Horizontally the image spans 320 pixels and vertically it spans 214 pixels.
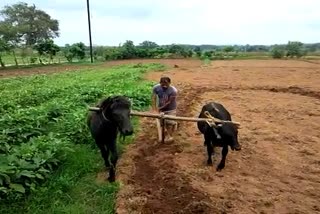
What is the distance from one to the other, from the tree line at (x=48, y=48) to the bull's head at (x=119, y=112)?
38.4 metres

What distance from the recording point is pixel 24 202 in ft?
21.4

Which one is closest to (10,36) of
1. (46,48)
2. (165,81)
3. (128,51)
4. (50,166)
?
(46,48)

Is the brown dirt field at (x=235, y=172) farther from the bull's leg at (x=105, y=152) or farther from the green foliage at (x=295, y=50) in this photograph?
the green foliage at (x=295, y=50)

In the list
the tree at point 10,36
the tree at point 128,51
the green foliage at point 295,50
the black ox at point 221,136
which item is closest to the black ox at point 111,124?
the black ox at point 221,136

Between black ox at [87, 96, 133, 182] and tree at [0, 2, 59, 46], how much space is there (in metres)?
57.2

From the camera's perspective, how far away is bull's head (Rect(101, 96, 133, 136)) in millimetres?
6699

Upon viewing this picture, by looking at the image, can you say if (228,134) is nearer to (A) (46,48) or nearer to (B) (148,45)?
(A) (46,48)

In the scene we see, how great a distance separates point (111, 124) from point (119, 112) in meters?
0.66

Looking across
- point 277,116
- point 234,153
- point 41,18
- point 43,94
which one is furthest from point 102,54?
point 234,153

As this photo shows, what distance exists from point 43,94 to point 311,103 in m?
10.7

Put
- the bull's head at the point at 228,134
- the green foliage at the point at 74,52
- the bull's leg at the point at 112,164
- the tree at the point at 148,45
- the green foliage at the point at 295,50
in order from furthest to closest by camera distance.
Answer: the tree at the point at 148,45 → the green foliage at the point at 295,50 → the green foliage at the point at 74,52 → the bull's head at the point at 228,134 → the bull's leg at the point at 112,164

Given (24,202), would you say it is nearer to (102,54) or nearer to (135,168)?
(135,168)

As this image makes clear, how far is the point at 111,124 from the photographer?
7.45 m

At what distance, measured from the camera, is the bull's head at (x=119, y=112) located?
670 cm
